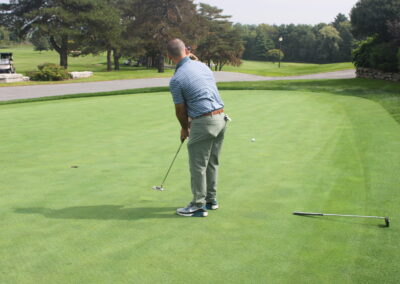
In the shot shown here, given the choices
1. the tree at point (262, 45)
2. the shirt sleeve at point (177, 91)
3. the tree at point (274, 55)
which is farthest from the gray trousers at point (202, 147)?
the tree at point (262, 45)

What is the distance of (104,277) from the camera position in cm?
339

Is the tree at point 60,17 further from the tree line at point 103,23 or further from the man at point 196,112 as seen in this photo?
the man at point 196,112

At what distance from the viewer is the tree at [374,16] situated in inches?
1133

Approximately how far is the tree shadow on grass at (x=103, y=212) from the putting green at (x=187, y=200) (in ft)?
0.07

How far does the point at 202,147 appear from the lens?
4.93 m

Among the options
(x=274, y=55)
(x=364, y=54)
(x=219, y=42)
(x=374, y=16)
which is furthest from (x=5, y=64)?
(x=274, y=55)

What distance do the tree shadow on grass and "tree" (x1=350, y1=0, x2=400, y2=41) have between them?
2748 cm

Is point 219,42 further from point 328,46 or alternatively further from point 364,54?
point 364,54

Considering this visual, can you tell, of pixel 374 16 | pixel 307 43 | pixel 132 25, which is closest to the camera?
pixel 374 16

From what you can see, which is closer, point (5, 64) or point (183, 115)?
point (183, 115)

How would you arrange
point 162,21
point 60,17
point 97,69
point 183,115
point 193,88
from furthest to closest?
point 97,69 < point 162,21 < point 60,17 < point 183,115 < point 193,88

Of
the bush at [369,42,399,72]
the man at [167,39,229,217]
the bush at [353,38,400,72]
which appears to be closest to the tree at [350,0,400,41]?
the bush at [353,38,400,72]

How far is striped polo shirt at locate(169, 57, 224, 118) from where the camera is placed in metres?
4.76

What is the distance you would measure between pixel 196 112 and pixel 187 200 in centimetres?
127
